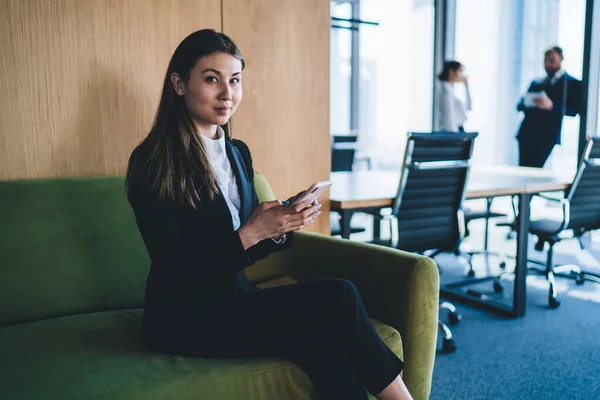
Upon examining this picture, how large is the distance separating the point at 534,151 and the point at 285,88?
3.62 m

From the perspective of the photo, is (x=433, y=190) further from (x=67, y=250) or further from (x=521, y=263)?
(x=67, y=250)

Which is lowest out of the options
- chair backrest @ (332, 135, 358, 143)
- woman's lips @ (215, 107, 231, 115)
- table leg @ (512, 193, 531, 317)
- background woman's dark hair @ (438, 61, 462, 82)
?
table leg @ (512, 193, 531, 317)

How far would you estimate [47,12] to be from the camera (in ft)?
6.47

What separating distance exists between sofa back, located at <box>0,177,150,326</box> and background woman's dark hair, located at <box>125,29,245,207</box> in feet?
1.42

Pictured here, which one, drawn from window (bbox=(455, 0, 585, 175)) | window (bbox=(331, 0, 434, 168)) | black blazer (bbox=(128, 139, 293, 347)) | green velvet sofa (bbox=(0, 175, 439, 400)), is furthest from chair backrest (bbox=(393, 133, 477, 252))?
window (bbox=(331, 0, 434, 168))

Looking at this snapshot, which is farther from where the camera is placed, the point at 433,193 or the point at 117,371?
the point at 433,193

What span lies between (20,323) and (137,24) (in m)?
1.17

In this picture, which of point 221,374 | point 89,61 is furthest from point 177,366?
point 89,61

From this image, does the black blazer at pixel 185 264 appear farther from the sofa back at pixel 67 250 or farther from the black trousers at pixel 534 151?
the black trousers at pixel 534 151

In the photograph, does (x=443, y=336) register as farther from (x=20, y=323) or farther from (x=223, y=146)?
(x=20, y=323)

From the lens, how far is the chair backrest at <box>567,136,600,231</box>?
3.21 m

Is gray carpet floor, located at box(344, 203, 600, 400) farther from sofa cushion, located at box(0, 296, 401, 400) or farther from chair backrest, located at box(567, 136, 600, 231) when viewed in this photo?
sofa cushion, located at box(0, 296, 401, 400)

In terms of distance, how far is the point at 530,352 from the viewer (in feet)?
8.90

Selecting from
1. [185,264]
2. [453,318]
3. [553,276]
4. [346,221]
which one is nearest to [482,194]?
[453,318]
